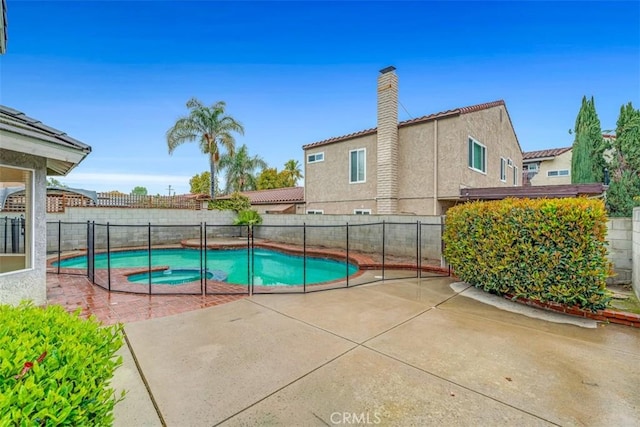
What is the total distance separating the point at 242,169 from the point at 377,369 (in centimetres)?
2950

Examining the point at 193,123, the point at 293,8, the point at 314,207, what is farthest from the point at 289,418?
the point at 193,123

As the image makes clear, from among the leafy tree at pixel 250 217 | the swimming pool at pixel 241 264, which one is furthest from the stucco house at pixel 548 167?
the leafy tree at pixel 250 217

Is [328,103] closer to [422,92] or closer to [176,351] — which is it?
[422,92]

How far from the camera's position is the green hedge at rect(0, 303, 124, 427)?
3.80 feet

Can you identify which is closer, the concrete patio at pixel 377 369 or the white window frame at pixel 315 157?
the concrete patio at pixel 377 369

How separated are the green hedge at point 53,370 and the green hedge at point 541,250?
6.39 metres

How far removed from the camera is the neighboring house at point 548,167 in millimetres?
21280

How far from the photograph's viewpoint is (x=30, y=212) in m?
4.93

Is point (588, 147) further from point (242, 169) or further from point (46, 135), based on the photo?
point (242, 169)

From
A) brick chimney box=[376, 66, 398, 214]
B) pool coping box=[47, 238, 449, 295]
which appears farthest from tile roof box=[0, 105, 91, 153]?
brick chimney box=[376, 66, 398, 214]

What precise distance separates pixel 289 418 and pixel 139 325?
336cm

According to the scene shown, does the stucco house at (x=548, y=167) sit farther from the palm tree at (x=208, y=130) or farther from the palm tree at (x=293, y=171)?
the palm tree at (x=293, y=171)

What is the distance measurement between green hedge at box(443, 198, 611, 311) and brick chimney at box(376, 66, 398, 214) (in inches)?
253

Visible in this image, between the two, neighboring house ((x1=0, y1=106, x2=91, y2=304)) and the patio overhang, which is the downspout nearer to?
the patio overhang
